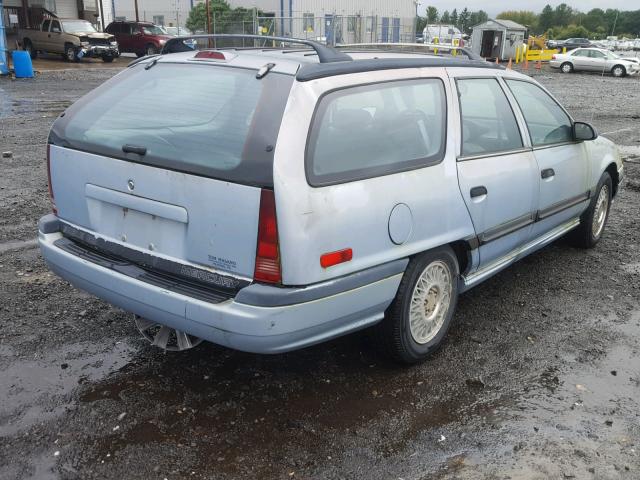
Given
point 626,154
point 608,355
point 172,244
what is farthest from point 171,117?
point 626,154

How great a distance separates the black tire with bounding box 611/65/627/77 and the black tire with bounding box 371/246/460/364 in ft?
112

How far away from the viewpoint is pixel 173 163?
2.92 metres

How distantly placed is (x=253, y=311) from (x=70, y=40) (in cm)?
2878

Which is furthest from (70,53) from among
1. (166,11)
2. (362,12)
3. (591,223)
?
(591,223)

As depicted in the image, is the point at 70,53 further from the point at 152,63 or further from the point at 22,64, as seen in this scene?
the point at 152,63

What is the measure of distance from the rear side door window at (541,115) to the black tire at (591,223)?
0.88 meters

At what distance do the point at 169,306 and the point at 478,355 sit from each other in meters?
1.95

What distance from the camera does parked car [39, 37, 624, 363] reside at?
2.74m

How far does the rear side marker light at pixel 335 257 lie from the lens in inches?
110

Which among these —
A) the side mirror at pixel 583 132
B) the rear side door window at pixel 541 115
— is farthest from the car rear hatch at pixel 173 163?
the side mirror at pixel 583 132

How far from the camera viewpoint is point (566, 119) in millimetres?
4844

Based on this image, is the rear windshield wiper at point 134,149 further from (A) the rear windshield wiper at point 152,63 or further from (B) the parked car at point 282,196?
(A) the rear windshield wiper at point 152,63

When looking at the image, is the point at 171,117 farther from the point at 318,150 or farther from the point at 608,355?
the point at 608,355

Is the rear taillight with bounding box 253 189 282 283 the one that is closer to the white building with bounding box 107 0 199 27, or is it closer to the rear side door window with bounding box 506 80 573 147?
the rear side door window with bounding box 506 80 573 147
